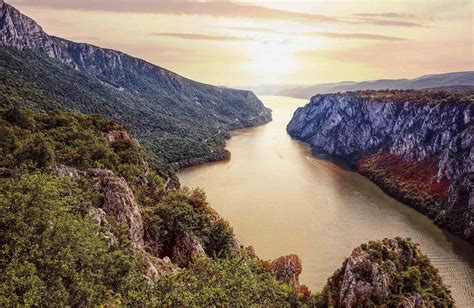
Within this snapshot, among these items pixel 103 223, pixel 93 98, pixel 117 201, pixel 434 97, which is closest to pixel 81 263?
pixel 103 223

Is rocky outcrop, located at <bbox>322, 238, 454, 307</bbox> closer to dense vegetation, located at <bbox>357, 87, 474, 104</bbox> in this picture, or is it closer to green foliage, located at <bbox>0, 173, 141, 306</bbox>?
green foliage, located at <bbox>0, 173, 141, 306</bbox>

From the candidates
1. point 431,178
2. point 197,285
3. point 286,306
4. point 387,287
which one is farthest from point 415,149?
point 197,285

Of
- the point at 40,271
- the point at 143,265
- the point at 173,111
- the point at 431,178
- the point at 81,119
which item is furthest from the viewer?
the point at 173,111

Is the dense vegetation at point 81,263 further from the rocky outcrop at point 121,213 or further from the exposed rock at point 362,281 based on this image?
the exposed rock at point 362,281

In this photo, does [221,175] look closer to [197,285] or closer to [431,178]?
[431,178]

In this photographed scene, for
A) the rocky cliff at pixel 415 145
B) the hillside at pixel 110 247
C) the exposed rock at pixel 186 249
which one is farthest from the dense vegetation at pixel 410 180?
the exposed rock at pixel 186 249

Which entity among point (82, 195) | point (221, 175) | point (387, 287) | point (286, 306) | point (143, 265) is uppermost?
point (82, 195)

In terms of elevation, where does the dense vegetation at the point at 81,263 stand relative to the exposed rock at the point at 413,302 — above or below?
above

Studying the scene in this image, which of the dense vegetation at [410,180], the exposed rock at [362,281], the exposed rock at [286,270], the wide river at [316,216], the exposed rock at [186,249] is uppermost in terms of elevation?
the exposed rock at [186,249]
